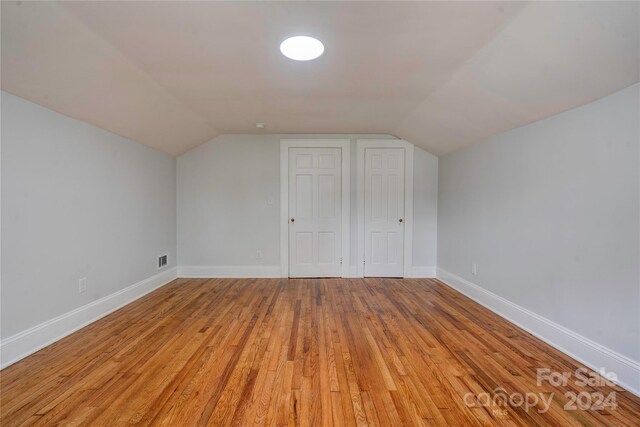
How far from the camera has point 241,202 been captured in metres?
4.17

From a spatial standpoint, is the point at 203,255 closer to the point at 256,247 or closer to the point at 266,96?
the point at 256,247

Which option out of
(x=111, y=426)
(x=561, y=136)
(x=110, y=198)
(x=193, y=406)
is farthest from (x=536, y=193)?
(x=110, y=198)

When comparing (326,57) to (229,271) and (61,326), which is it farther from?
(229,271)

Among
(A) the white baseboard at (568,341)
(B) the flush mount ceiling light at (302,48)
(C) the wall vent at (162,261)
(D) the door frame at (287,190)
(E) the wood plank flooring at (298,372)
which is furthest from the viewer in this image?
(D) the door frame at (287,190)

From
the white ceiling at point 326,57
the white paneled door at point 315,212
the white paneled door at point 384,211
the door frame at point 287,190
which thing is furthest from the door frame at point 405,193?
the white ceiling at point 326,57

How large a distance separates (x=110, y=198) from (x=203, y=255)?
5.28 feet

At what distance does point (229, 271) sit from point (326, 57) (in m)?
3.34

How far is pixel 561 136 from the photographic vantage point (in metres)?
2.11

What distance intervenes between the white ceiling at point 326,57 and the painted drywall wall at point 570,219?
21 centimetres

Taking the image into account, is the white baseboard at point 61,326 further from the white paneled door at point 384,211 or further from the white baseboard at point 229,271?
the white paneled door at point 384,211

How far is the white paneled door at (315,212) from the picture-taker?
4.16m

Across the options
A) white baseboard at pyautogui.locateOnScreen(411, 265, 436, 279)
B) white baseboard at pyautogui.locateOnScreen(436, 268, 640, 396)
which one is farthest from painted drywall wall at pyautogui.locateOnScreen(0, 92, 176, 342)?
white baseboard at pyautogui.locateOnScreen(436, 268, 640, 396)

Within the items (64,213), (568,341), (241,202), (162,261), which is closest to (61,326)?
(64,213)

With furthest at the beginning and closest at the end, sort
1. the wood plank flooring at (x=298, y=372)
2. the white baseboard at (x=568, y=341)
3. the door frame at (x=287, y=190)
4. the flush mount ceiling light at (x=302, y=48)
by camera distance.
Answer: the door frame at (x=287, y=190) < the flush mount ceiling light at (x=302, y=48) < the white baseboard at (x=568, y=341) < the wood plank flooring at (x=298, y=372)
